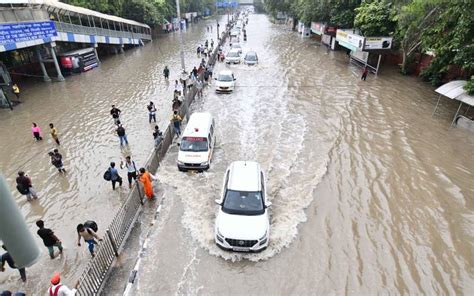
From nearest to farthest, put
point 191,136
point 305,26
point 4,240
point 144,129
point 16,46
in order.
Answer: point 4,240 → point 191,136 → point 144,129 → point 16,46 → point 305,26

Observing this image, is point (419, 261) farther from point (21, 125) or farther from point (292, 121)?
point (21, 125)

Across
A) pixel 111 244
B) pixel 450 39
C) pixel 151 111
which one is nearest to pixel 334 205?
pixel 111 244

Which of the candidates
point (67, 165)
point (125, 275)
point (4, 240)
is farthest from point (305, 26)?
point (4, 240)

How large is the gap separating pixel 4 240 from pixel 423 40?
26403 millimetres

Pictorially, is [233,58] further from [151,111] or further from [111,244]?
[111,244]

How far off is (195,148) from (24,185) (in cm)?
647

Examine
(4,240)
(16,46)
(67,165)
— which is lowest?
(67,165)

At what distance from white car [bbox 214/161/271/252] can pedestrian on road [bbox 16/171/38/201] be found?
23.9ft

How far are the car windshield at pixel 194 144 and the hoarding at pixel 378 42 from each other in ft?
63.1

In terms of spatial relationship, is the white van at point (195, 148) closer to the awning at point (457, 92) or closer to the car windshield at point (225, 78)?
the car windshield at point (225, 78)

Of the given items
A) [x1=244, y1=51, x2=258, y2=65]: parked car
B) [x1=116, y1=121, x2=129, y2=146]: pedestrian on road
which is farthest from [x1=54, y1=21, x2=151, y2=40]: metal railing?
[x1=116, y1=121, x2=129, y2=146]: pedestrian on road

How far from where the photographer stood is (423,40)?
21766 mm

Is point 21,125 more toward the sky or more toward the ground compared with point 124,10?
more toward the ground

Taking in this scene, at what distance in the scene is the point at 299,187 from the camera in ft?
39.5
